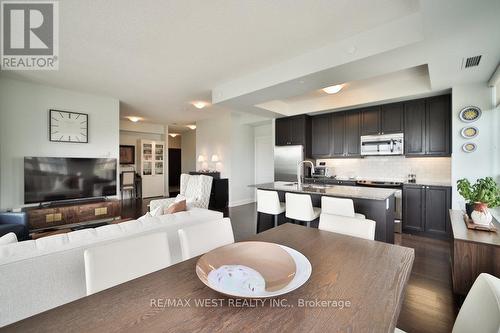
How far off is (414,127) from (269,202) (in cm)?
311

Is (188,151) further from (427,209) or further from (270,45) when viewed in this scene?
(427,209)

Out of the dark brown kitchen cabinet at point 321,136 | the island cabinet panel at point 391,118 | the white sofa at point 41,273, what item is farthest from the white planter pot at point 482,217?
the dark brown kitchen cabinet at point 321,136

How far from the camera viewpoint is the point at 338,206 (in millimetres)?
2535

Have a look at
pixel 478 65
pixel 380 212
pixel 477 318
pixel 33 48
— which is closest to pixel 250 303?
pixel 477 318

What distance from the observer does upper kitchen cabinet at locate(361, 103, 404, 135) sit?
4.17 m

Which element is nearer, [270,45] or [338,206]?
[338,206]

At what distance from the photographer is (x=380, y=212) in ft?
8.73

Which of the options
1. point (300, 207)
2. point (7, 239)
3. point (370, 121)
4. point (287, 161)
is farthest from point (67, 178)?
point (370, 121)

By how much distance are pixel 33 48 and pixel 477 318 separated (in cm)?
455

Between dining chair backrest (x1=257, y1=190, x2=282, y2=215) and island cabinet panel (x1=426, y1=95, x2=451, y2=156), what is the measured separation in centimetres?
295

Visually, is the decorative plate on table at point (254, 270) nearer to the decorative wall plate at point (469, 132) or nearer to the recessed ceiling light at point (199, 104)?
the decorative wall plate at point (469, 132)

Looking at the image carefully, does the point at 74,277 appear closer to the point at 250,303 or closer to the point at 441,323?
the point at 250,303

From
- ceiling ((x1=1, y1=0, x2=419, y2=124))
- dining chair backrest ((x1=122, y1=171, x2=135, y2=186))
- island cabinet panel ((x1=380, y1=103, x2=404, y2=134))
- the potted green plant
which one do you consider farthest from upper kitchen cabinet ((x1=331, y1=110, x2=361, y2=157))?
dining chair backrest ((x1=122, y1=171, x2=135, y2=186))

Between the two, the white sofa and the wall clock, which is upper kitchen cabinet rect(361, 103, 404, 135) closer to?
the white sofa
